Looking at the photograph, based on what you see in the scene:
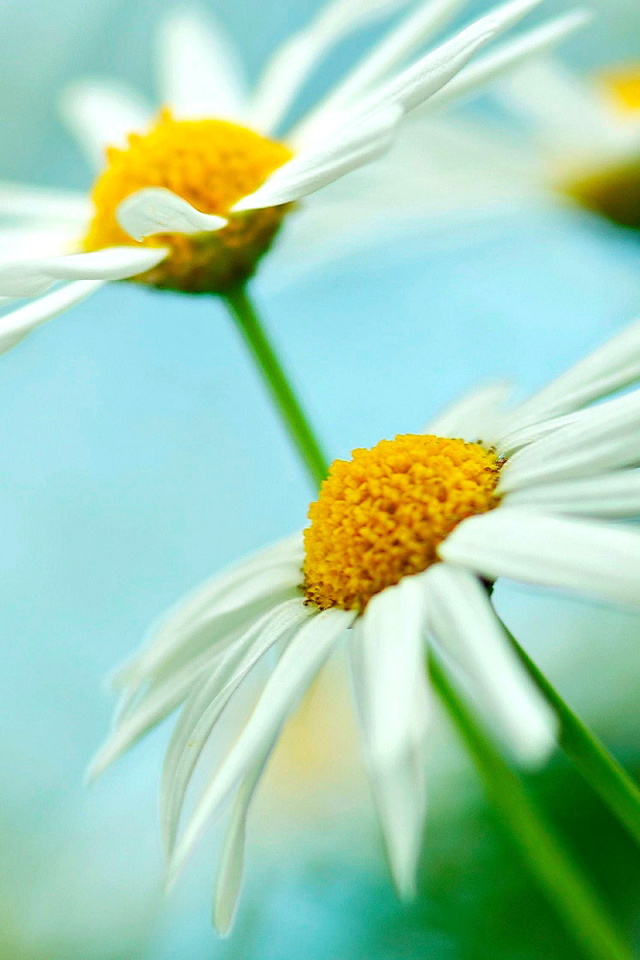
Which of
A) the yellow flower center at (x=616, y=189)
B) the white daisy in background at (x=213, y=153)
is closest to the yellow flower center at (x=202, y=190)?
the white daisy in background at (x=213, y=153)

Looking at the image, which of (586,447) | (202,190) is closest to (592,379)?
(586,447)

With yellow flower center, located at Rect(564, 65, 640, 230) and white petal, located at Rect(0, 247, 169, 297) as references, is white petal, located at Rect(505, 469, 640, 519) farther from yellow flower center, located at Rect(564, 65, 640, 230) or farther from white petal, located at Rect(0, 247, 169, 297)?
yellow flower center, located at Rect(564, 65, 640, 230)

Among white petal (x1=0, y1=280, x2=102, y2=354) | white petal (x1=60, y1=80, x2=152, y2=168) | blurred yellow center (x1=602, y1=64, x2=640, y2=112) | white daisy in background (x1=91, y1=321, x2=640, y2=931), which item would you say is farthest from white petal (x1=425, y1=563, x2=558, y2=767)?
blurred yellow center (x1=602, y1=64, x2=640, y2=112)

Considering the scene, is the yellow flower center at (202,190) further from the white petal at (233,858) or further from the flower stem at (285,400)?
the white petal at (233,858)

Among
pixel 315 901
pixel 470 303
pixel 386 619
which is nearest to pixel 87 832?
pixel 315 901

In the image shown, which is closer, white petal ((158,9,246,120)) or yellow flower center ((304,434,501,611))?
yellow flower center ((304,434,501,611))
